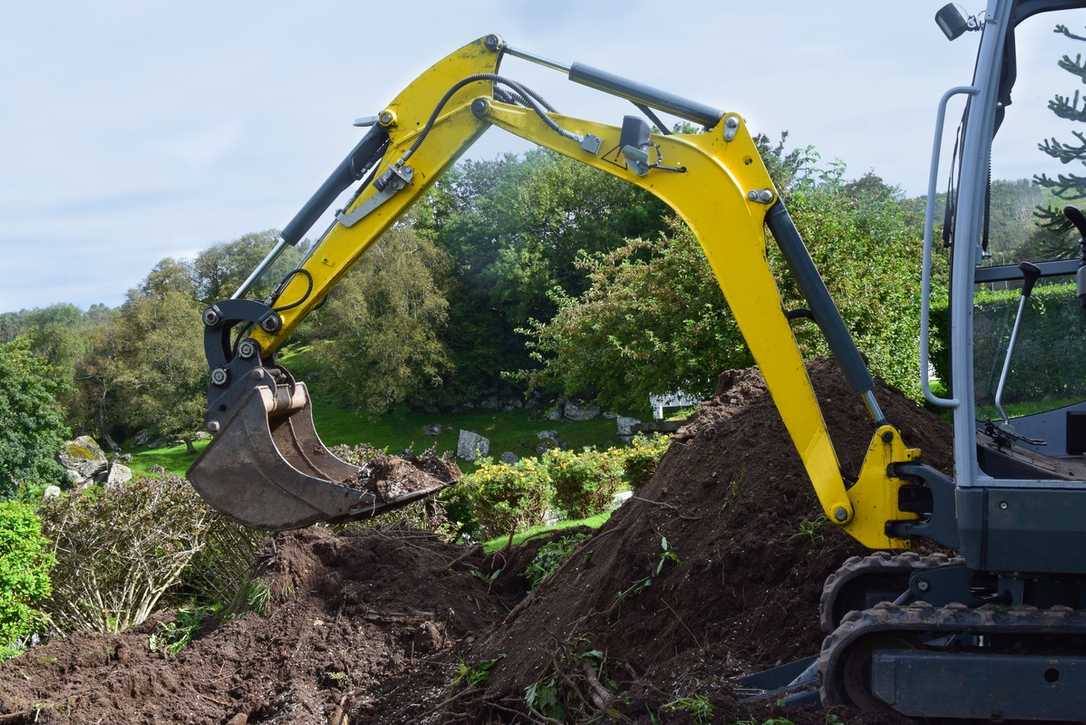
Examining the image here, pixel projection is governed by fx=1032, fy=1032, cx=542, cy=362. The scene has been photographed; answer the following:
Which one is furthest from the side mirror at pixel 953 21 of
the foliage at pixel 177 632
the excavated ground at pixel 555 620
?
the foliage at pixel 177 632

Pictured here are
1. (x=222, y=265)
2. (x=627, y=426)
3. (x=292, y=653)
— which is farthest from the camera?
(x=222, y=265)

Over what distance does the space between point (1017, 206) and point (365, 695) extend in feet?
16.4

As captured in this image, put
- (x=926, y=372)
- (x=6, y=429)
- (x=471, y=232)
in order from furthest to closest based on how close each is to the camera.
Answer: (x=471, y=232), (x=6, y=429), (x=926, y=372)

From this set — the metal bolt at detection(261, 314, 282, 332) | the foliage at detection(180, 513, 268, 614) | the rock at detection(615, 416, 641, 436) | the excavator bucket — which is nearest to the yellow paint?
the metal bolt at detection(261, 314, 282, 332)

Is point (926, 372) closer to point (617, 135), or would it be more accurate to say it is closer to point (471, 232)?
point (617, 135)

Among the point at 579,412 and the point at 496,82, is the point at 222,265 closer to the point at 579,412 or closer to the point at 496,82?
the point at 579,412

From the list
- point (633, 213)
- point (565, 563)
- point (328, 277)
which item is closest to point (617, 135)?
point (328, 277)

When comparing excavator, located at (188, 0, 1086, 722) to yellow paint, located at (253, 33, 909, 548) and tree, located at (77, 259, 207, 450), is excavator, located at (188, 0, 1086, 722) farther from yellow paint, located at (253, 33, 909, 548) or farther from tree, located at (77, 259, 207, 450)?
tree, located at (77, 259, 207, 450)

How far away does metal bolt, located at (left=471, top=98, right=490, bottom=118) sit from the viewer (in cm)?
541

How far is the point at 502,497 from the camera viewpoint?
11891 mm

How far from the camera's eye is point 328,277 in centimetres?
571

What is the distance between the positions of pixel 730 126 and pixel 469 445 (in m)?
31.7

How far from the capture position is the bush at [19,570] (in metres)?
10.1

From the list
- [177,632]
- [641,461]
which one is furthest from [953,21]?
[641,461]
